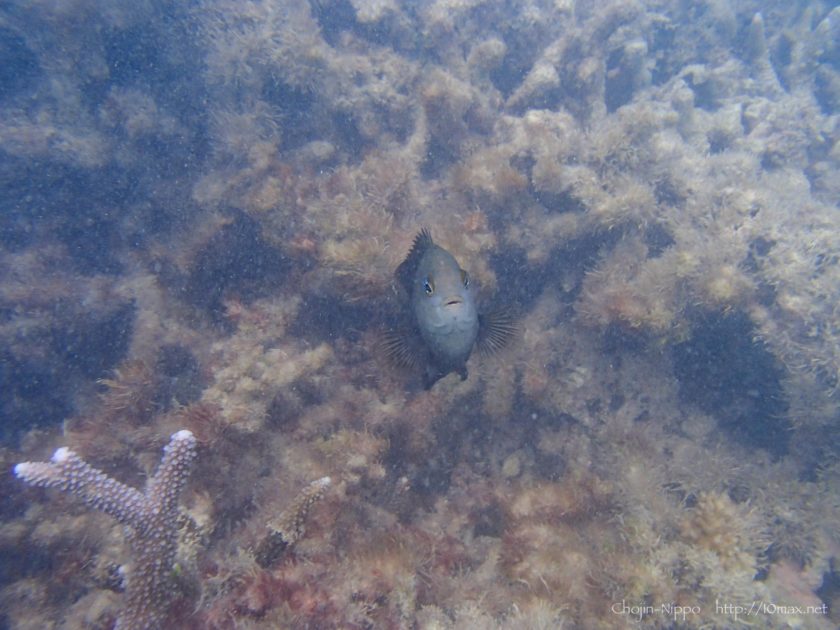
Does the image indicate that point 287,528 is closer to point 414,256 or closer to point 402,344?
point 402,344

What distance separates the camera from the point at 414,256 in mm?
3691

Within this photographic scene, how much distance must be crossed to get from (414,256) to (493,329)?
3.05ft

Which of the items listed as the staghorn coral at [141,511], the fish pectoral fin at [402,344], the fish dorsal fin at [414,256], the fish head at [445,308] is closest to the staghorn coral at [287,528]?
the staghorn coral at [141,511]

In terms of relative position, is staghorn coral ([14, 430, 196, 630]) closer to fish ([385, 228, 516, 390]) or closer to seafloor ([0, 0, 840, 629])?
seafloor ([0, 0, 840, 629])

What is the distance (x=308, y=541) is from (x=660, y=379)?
469 cm

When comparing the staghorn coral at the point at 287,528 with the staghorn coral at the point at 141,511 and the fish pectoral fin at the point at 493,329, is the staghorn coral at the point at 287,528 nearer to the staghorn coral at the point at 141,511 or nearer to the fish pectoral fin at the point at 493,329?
the staghorn coral at the point at 141,511

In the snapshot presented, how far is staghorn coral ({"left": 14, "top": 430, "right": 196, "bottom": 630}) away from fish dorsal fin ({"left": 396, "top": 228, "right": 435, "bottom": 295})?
2.11 meters

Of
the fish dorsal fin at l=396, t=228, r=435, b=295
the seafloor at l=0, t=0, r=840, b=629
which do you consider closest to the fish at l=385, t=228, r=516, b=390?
the fish dorsal fin at l=396, t=228, r=435, b=295

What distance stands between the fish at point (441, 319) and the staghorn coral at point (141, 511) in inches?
72.5

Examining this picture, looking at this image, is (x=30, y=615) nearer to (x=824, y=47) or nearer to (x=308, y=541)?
(x=308, y=541)

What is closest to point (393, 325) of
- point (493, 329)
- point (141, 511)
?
point (493, 329)

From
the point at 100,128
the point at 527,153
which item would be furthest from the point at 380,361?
the point at 100,128

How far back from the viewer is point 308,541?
3270 mm

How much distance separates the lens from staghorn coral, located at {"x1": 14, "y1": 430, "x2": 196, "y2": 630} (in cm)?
271
